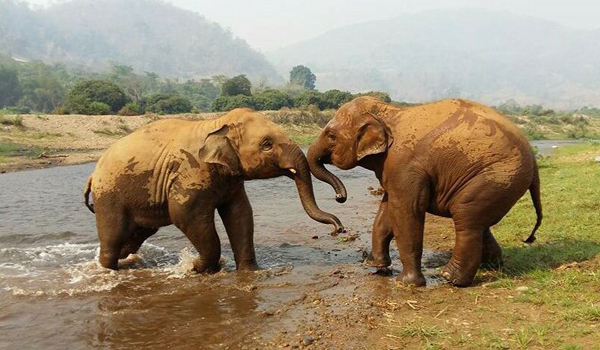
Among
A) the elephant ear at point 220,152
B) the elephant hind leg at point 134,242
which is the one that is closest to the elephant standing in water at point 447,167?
the elephant ear at point 220,152

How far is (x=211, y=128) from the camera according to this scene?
8.44 m

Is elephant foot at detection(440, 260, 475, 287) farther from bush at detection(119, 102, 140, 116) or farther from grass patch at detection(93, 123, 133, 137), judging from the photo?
bush at detection(119, 102, 140, 116)

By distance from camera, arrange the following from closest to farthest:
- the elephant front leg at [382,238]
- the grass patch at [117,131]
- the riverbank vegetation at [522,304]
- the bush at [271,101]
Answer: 1. the riverbank vegetation at [522,304]
2. the elephant front leg at [382,238]
3. the grass patch at [117,131]
4. the bush at [271,101]

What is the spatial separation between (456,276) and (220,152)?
12.3ft

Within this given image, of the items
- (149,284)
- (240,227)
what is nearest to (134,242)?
(149,284)

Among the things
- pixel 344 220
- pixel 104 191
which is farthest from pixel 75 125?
pixel 104 191

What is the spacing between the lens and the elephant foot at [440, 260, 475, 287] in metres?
7.24

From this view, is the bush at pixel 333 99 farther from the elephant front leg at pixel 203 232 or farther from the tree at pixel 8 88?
the elephant front leg at pixel 203 232

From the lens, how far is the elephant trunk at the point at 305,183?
26.6ft

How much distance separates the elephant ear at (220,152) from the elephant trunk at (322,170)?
3.68 ft

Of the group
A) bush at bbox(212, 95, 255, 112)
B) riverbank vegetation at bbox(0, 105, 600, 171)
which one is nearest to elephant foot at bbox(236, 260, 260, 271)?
riverbank vegetation at bbox(0, 105, 600, 171)

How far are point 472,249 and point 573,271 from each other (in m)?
1.35

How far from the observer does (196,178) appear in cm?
823

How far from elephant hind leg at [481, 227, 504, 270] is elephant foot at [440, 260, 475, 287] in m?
0.83
